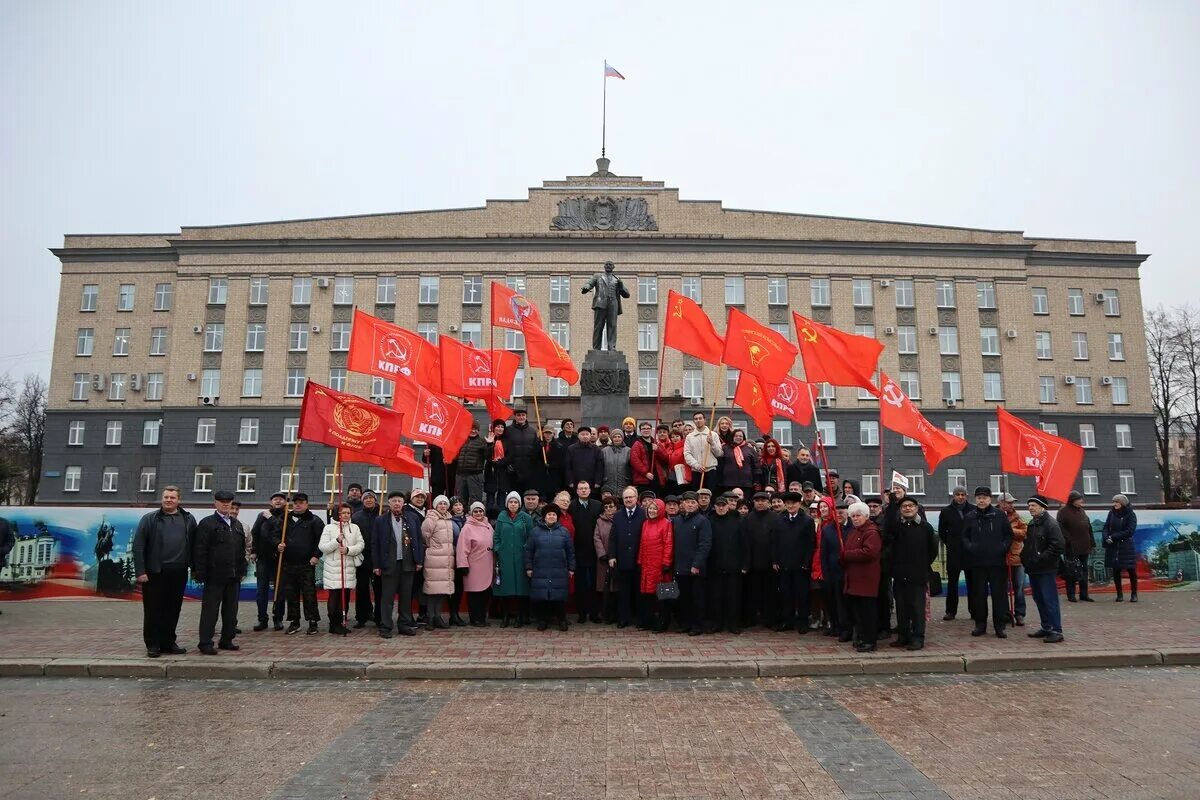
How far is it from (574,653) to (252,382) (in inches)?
1699

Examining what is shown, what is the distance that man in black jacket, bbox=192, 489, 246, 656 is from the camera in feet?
33.1

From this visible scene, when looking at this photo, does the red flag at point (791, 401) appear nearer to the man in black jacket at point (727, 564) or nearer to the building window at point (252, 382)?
the man in black jacket at point (727, 564)

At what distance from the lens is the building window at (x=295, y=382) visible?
47.3m

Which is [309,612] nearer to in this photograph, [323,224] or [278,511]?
[278,511]

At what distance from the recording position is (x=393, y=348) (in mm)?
14141

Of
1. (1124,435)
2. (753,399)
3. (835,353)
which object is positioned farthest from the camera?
(1124,435)

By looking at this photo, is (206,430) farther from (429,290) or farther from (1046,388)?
(1046,388)

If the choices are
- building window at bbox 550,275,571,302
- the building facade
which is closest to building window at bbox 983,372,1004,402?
the building facade

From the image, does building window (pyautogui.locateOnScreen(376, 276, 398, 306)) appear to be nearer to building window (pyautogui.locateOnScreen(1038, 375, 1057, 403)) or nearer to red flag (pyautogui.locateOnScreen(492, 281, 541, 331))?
red flag (pyautogui.locateOnScreen(492, 281, 541, 331))

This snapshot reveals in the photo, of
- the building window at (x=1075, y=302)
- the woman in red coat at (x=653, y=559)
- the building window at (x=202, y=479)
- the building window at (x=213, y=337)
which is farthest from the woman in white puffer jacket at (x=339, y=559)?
the building window at (x=1075, y=302)

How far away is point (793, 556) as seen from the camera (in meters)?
11.1

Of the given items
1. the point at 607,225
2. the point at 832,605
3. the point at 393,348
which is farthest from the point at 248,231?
the point at 832,605

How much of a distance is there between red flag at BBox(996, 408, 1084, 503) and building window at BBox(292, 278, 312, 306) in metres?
43.3

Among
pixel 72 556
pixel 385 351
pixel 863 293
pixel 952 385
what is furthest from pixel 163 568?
pixel 952 385
